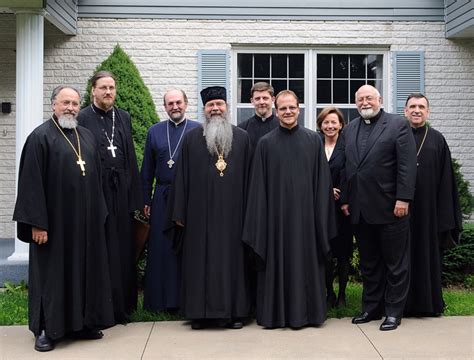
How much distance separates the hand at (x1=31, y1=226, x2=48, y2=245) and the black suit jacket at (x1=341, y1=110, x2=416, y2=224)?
9.25 ft

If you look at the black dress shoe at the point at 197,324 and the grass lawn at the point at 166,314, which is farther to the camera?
the grass lawn at the point at 166,314

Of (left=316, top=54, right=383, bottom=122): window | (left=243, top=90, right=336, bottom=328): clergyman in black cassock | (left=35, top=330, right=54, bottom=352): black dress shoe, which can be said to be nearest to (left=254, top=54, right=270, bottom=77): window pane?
(left=316, top=54, right=383, bottom=122): window

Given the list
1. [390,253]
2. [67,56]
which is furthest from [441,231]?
[67,56]

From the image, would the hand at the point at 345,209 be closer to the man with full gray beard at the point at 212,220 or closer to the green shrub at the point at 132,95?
the man with full gray beard at the point at 212,220

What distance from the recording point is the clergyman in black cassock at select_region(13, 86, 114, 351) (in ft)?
18.7

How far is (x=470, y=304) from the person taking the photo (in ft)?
24.4

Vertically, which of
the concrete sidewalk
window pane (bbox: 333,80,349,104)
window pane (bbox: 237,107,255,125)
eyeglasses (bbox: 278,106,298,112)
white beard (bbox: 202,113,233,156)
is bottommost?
the concrete sidewalk

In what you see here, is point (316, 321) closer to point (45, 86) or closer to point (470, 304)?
point (470, 304)

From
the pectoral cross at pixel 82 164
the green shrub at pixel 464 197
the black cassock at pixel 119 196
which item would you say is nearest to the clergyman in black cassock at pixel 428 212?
the green shrub at pixel 464 197

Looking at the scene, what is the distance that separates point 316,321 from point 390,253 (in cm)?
94

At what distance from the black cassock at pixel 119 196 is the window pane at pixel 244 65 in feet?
13.5

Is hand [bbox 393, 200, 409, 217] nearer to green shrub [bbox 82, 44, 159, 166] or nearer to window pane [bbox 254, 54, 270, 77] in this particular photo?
green shrub [bbox 82, 44, 159, 166]

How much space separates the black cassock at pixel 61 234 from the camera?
5.69 m

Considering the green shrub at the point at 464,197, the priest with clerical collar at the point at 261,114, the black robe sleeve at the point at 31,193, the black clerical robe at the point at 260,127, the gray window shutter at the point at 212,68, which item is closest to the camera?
the black robe sleeve at the point at 31,193
